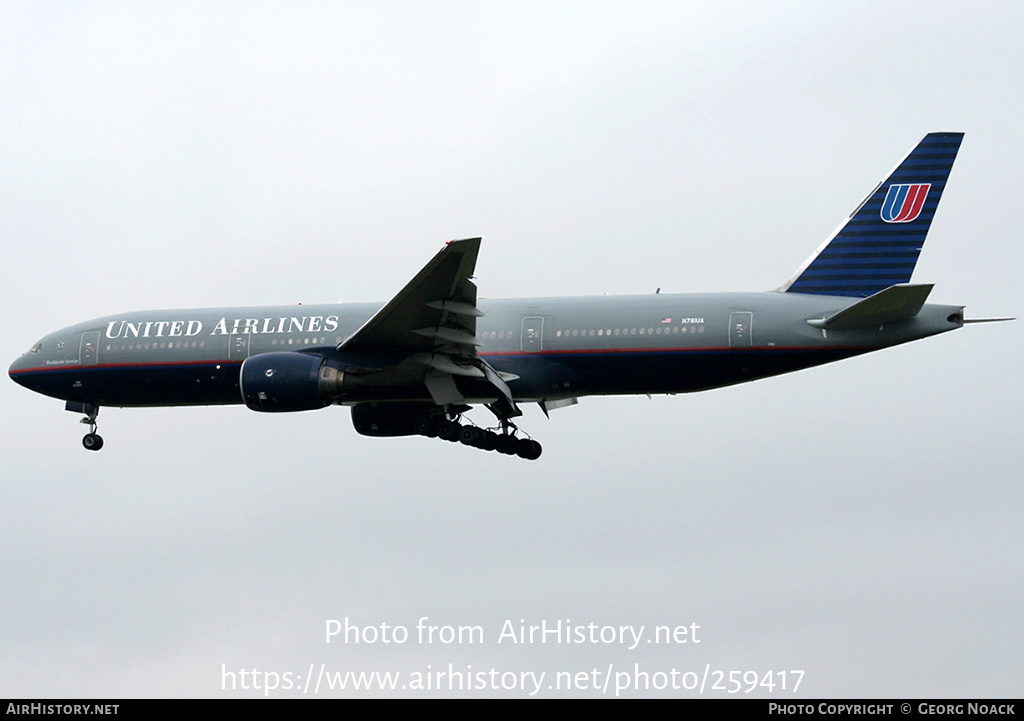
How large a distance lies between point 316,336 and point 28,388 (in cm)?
897

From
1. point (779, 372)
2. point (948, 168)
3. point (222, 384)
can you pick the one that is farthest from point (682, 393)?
point (222, 384)

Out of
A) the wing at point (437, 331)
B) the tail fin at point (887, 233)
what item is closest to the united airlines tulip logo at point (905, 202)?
the tail fin at point (887, 233)

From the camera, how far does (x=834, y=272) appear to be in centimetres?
3775

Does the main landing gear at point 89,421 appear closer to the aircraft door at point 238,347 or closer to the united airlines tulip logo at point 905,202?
the aircraft door at point 238,347

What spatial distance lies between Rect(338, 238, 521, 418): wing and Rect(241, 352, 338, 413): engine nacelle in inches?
37.6

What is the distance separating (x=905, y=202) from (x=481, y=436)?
12077 millimetres

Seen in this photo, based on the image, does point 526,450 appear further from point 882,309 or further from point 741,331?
point 882,309

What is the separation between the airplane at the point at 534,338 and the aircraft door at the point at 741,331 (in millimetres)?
33

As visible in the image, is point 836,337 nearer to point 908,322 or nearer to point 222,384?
point 908,322

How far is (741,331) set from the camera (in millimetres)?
36438

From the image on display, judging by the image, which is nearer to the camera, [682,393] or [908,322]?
[908,322]

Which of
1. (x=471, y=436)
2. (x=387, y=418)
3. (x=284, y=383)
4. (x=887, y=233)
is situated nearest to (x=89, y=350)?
(x=284, y=383)

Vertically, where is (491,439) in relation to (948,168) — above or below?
below

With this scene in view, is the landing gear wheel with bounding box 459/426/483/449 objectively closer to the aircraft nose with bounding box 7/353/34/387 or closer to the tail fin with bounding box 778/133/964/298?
the tail fin with bounding box 778/133/964/298
